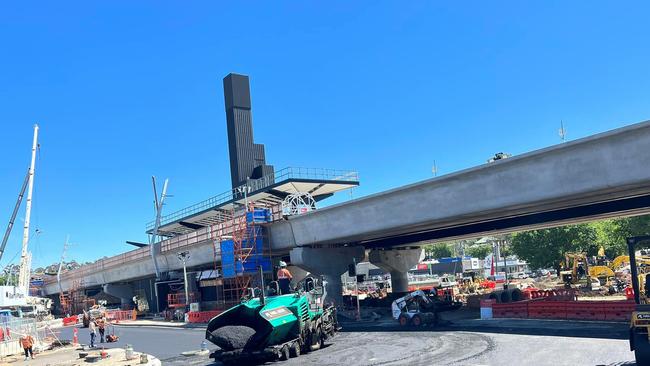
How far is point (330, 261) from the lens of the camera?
40750 mm

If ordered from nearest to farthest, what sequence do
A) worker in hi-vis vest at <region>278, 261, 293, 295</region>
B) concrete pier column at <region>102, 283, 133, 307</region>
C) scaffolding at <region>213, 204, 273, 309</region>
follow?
worker in hi-vis vest at <region>278, 261, 293, 295</region>, scaffolding at <region>213, 204, 273, 309</region>, concrete pier column at <region>102, 283, 133, 307</region>

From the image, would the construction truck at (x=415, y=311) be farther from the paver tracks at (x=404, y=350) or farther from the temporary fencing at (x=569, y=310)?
the temporary fencing at (x=569, y=310)

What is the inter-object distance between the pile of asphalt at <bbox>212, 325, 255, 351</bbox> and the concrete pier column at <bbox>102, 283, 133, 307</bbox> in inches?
2592

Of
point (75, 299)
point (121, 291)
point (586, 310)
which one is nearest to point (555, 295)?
point (586, 310)

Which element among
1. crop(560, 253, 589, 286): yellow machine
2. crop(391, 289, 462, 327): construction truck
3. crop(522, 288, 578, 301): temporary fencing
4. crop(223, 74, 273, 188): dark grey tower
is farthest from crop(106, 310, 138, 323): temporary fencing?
crop(560, 253, 589, 286): yellow machine

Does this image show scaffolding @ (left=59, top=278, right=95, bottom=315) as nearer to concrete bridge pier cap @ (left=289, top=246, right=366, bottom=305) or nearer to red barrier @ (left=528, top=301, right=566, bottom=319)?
concrete bridge pier cap @ (left=289, top=246, right=366, bottom=305)

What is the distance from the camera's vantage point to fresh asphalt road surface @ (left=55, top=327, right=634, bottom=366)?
15.8 m

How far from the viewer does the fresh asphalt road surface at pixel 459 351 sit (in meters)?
15.8

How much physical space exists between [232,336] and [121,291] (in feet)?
219

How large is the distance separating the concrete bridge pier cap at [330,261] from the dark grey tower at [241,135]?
117 ft

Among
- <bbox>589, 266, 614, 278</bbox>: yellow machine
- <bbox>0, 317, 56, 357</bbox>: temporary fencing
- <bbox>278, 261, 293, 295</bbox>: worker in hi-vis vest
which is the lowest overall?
<bbox>589, 266, 614, 278</bbox>: yellow machine

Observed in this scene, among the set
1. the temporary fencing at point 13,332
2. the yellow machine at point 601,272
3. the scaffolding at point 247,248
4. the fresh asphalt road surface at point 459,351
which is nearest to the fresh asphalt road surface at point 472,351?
the fresh asphalt road surface at point 459,351

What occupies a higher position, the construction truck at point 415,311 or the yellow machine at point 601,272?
the construction truck at point 415,311

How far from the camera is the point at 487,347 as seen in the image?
62.4 feet
